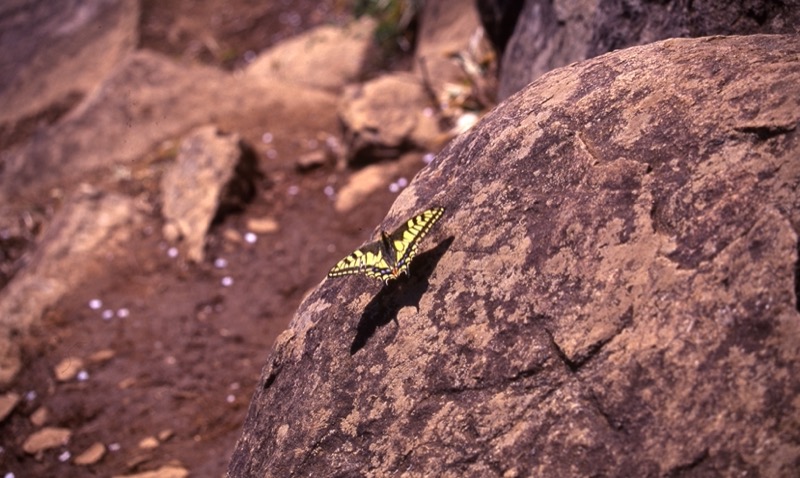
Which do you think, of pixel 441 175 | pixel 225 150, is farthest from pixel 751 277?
pixel 225 150

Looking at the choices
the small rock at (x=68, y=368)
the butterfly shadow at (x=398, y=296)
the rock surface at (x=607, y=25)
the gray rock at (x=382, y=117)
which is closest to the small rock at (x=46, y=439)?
the small rock at (x=68, y=368)

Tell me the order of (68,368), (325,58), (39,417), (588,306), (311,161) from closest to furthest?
1. (588,306)
2. (39,417)
3. (68,368)
4. (311,161)
5. (325,58)

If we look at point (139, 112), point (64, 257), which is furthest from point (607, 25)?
point (139, 112)

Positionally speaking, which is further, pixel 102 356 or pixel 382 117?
pixel 382 117

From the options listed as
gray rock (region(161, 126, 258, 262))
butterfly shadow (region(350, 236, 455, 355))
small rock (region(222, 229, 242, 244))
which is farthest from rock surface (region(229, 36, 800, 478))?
gray rock (region(161, 126, 258, 262))

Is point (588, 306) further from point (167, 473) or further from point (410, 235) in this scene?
point (167, 473)

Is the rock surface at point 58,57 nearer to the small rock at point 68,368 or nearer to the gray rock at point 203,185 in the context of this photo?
the gray rock at point 203,185

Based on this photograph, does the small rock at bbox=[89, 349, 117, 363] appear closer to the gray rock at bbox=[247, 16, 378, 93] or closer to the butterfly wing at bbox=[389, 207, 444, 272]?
the butterfly wing at bbox=[389, 207, 444, 272]
